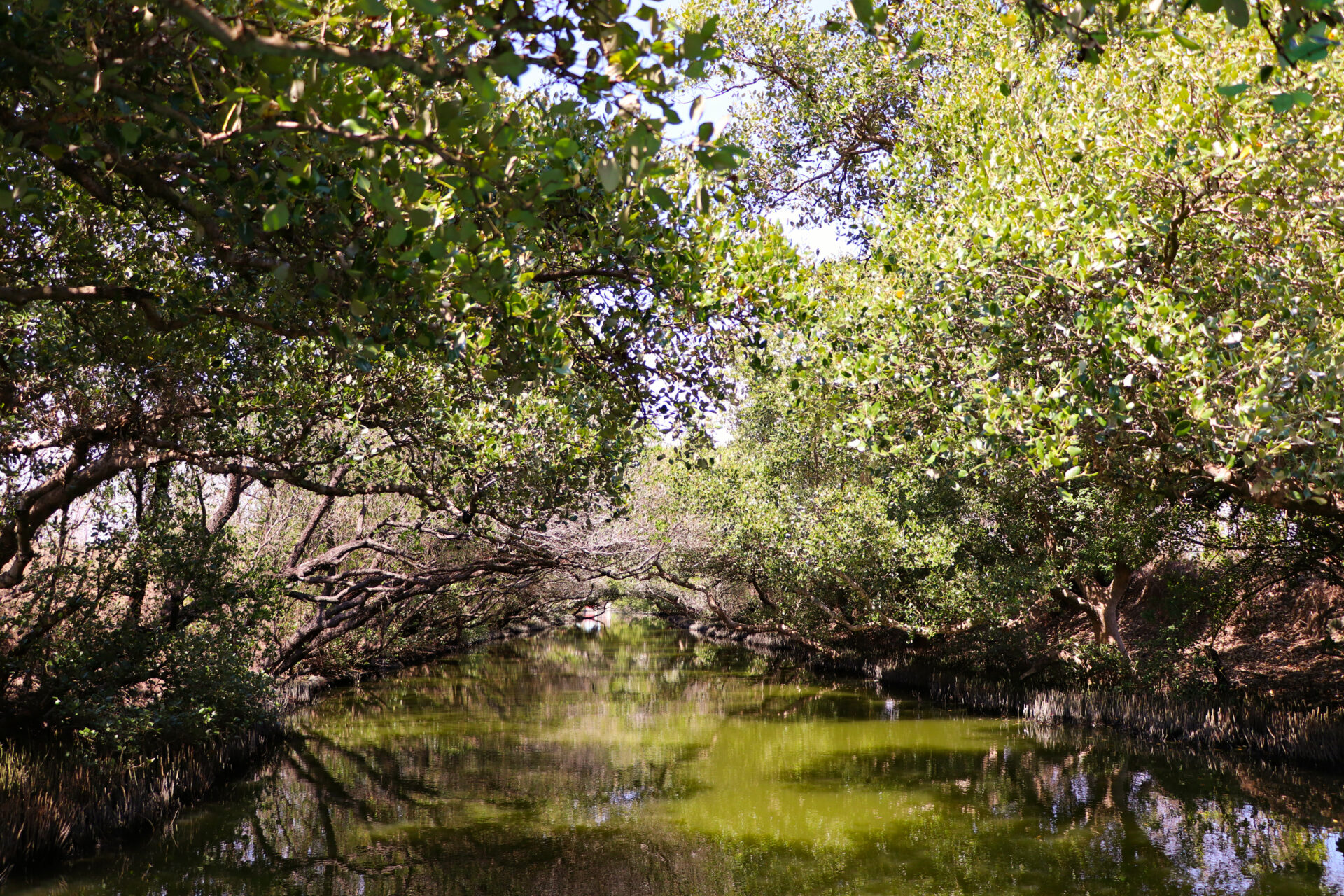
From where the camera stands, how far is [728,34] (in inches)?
500

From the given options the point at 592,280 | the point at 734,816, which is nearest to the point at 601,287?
the point at 592,280

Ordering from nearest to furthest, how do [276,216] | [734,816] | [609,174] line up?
1. [609,174]
2. [276,216]
3. [734,816]

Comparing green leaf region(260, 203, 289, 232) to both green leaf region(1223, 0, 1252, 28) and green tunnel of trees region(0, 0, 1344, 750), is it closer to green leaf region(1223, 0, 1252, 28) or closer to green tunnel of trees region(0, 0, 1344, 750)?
green tunnel of trees region(0, 0, 1344, 750)

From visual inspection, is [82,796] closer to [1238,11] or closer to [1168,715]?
[1238,11]

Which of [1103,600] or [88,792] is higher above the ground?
[1103,600]

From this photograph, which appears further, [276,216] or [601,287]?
[601,287]

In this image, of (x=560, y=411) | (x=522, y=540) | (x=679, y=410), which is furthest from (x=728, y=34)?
(x=522, y=540)

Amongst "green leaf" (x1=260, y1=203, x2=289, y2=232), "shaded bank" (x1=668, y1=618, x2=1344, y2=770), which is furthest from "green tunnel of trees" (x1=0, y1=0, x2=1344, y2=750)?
"shaded bank" (x1=668, y1=618, x2=1344, y2=770)

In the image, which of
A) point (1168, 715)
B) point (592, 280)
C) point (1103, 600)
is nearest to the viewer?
point (592, 280)

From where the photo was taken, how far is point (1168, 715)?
13742 mm

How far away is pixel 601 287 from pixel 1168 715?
1229 cm

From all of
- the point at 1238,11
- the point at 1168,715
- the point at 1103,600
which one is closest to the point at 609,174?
the point at 1238,11

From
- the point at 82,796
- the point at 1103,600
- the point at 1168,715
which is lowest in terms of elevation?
the point at 82,796

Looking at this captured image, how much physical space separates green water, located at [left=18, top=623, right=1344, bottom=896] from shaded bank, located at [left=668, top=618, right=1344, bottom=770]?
0.56 meters
